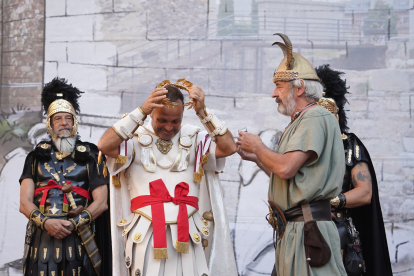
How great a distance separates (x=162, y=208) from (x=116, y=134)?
51cm

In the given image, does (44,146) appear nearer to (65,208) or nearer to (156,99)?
(65,208)

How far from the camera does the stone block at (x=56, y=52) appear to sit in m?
5.16

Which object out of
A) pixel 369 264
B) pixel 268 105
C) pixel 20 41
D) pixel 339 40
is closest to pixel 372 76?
pixel 339 40

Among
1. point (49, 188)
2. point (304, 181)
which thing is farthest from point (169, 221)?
point (49, 188)

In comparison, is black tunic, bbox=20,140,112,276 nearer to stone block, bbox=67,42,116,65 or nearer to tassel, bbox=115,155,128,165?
tassel, bbox=115,155,128,165

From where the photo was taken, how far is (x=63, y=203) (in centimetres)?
391

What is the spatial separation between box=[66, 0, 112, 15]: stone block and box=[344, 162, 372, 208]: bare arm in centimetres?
289

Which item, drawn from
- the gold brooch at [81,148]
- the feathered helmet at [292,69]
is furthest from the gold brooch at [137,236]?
the gold brooch at [81,148]

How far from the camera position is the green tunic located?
107 inches

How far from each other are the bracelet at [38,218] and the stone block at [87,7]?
2267mm

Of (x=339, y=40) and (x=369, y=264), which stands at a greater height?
(x=339, y=40)

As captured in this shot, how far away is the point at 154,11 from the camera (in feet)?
17.0

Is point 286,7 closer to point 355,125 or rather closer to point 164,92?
point 355,125

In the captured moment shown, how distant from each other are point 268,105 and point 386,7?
5.00ft
